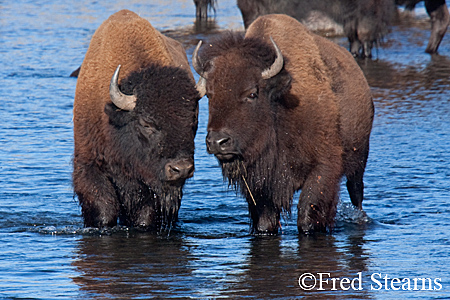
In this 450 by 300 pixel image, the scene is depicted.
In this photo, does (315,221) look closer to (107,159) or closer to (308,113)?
(308,113)

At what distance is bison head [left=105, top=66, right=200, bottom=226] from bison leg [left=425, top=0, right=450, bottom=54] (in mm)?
10660

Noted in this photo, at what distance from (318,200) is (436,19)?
10421mm

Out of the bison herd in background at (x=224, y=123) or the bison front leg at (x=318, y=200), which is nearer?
the bison herd in background at (x=224, y=123)

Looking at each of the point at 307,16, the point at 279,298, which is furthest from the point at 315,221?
the point at 307,16

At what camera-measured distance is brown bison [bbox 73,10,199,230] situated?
6.48 m

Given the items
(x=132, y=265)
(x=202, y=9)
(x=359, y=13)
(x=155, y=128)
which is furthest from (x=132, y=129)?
(x=202, y=9)

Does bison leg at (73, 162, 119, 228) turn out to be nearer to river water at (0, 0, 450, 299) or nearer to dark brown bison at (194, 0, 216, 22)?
river water at (0, 0, 450, 299)

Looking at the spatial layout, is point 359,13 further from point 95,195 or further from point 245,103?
point 95,195

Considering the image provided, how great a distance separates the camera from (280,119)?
6781 millimetres

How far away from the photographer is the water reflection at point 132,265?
18.3ft

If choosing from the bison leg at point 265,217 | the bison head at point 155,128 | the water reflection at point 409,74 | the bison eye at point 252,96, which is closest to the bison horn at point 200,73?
the bison head at point 155,128

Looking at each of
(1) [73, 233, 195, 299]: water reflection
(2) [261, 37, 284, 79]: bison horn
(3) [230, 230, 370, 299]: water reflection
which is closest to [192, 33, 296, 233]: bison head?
(2) [261, 37, 284, 79]: bison horn

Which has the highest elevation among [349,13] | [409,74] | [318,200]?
[318,200]

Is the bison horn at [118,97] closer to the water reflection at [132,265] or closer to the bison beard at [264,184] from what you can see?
the bison beard at [264,184]
